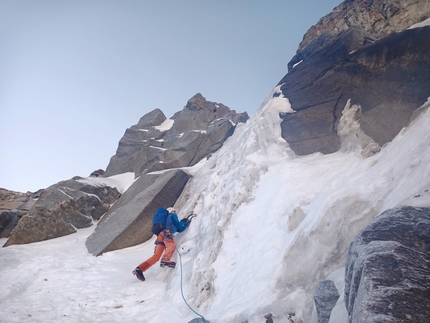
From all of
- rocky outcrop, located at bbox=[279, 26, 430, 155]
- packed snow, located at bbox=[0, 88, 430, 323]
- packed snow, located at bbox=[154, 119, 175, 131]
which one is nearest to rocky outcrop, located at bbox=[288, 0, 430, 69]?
rocky outcrop, located at bbox=[279, 26, 430, 155]

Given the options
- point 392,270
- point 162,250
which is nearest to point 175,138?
point 162,250

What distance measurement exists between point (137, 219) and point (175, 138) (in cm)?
1196

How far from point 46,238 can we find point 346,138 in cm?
1226

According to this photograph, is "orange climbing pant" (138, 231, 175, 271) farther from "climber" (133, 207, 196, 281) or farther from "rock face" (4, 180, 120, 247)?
"rock face" (4, 180, 120, 247)

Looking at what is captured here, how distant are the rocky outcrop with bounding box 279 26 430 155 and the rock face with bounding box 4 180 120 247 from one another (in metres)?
10.6

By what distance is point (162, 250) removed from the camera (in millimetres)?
8289

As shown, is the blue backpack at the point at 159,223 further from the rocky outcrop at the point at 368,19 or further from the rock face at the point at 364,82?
the rocky outcrop at the point at 368,19

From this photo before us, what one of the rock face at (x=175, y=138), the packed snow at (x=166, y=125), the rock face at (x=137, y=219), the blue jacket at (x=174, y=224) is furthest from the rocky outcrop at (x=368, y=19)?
the packed snow at (x=166, y=125)

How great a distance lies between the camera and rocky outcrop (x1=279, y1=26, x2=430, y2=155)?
5.62 meters

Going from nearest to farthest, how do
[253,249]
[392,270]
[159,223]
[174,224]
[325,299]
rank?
1. [392,270]
2. [325,299]
3. [253,249]
4. [159,223]
5. [174,224]

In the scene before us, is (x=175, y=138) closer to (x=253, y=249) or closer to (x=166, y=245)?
(x=166, y=245)

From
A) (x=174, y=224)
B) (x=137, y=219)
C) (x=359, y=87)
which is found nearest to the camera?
(x=359, y=87)

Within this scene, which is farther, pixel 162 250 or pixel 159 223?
pixel 159 223

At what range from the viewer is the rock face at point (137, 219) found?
423 inches
